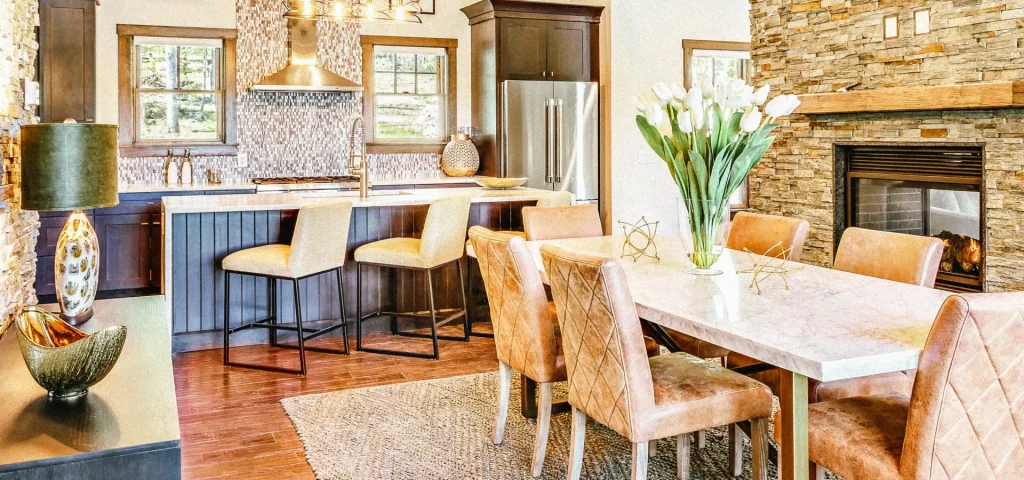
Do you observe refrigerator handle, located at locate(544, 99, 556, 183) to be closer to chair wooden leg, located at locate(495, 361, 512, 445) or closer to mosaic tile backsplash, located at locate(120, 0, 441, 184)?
mosaic tile backsplash, located at locate(120, 0, 441, 184)

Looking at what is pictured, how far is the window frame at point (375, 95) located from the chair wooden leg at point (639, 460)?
19.2 ft

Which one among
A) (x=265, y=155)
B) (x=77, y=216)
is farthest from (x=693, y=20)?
(x=77, y=216)

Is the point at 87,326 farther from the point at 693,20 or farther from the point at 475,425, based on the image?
the point at 693,20

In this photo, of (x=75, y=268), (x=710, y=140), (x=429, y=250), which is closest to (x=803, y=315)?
(x=710, y=140)

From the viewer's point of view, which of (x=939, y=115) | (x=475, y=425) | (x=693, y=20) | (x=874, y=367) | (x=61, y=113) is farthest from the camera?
(x=693, y=20)

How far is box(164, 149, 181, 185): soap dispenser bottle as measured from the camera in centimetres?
694

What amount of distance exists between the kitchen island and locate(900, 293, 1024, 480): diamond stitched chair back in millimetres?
3401

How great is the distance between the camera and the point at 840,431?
2.00 meters

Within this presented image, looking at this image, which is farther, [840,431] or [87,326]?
[87,326]

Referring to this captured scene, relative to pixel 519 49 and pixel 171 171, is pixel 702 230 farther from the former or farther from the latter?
pixel 171 171

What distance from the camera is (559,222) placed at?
4.04 m

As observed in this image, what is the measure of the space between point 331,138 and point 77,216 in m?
4.81

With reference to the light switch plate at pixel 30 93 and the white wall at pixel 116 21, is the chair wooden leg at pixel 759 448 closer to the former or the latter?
the light switch plate at pixel 30 93

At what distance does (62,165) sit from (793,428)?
7.34 feet
